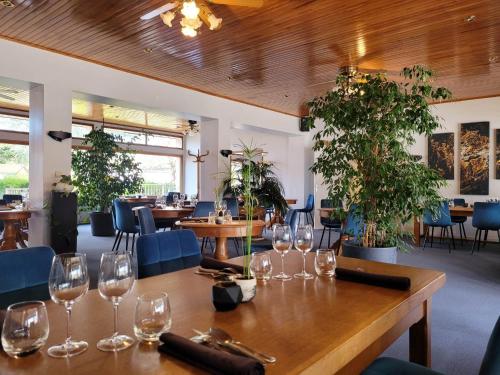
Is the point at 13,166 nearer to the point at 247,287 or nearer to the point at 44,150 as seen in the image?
the point at 44,150

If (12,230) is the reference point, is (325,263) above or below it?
above

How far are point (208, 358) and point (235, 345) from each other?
0.39 ft

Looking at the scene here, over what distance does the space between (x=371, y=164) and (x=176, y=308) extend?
2697 millimetres

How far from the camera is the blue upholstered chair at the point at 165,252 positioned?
6.56 feet

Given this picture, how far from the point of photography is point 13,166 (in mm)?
10547

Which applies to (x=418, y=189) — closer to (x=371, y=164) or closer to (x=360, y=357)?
(x=371, y=164)

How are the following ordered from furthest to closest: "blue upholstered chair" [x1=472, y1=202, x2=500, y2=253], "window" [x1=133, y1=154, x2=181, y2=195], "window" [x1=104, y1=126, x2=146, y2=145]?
"window" [x1=133, y1=154, x2=181, y2=195], "window" [x1=104, y1=126, x2=146, y2=145], "blue upholstered chair" [x1=472, y1=202, x2=500, y2=253]

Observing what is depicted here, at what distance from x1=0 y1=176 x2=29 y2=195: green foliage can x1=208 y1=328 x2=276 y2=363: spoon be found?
11.7m

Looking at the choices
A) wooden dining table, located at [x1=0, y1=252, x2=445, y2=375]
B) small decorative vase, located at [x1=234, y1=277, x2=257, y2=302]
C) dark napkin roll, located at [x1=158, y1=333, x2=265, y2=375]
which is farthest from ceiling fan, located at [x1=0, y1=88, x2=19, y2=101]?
dark napkin roll, located at [x1=158, y1=333, x2=265, y2=375]

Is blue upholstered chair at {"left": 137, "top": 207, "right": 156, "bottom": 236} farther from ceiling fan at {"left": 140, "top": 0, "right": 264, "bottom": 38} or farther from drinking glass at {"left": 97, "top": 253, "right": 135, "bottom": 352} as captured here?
drinking glass at {"left": 97, "top": 253, "right": 135, "bottom": 352}

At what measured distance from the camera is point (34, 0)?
153 inches

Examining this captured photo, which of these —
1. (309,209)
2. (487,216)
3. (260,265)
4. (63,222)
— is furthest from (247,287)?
(309,209)

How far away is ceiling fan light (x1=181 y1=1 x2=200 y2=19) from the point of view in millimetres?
3399

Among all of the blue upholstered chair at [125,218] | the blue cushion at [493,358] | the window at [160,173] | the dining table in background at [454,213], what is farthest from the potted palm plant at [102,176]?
the blue cushion at [493,358]
